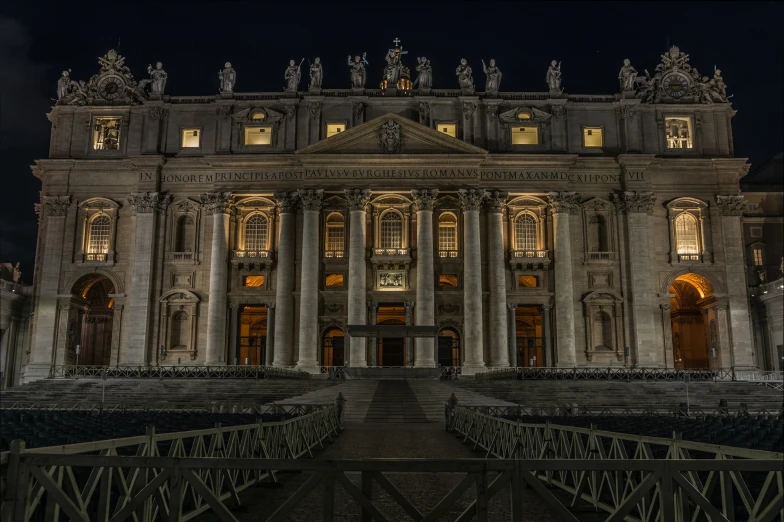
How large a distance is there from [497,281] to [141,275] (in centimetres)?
2658

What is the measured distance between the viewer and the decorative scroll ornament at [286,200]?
54688 millimetres

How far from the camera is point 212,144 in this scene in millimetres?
57281

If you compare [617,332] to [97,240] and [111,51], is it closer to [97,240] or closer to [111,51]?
[97,240]

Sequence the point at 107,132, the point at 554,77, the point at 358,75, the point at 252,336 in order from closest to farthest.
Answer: the point at 252,336, the point at 358,75, the point at 554,77, the point at 107,132

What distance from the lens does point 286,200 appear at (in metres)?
54.7

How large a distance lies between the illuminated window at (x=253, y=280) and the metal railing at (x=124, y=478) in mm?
43938

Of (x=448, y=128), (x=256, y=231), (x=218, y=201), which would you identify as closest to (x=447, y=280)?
(x=448, y=128)

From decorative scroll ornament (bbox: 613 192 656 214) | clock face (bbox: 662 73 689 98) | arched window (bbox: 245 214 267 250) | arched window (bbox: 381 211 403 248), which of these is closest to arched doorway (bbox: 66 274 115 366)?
arched window (bbox: 245 214 267 250)

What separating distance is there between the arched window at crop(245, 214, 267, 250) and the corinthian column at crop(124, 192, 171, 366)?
647 centimetres

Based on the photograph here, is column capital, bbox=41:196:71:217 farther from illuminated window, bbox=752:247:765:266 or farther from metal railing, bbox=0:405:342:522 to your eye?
illuminated window, bbox=752:247:765:266

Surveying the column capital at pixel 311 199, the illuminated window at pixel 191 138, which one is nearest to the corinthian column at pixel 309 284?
the column capital at pixel 311 199

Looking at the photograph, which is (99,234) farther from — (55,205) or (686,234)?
(686,234)

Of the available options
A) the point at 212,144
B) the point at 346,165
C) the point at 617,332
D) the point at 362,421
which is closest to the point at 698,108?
the point at 617,332

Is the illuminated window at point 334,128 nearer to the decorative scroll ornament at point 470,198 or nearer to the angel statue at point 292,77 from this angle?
the angel statue at point 292,77
